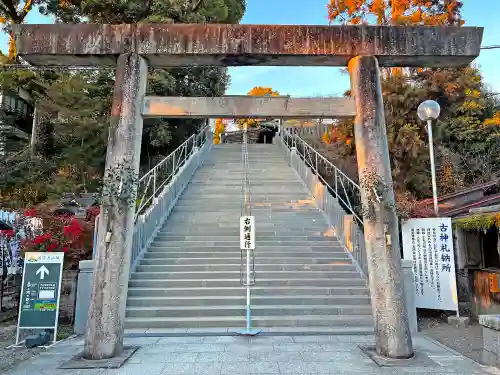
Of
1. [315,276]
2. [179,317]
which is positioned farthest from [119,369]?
[315,276]

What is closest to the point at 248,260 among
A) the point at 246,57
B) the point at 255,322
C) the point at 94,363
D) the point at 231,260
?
the point at 255,322

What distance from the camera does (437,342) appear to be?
6184mm

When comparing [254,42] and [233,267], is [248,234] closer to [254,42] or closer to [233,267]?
[233,267]

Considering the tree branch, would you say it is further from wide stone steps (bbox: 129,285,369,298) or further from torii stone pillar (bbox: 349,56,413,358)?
wide stone steps (bbox: 129,285,369,298)

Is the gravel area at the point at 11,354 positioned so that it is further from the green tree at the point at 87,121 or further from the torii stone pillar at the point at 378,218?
the green tree at the point at 87,121

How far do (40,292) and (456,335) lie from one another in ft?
23.8

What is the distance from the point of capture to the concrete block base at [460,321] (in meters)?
7.14

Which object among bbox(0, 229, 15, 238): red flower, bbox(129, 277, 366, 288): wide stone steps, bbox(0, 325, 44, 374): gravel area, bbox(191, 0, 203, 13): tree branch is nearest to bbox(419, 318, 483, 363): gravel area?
bbox(129, 277, 366, 288): wide stone steps

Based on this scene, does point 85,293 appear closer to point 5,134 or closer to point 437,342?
point 437,342

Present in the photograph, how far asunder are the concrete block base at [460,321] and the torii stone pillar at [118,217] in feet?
20.0

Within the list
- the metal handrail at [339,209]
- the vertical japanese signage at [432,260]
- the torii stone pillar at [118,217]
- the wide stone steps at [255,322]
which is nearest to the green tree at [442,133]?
the metal handrail at [339,209]

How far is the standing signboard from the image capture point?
20.6 feet

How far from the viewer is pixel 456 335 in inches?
260

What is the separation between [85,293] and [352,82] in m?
6.10
